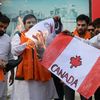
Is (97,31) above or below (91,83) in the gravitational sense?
above

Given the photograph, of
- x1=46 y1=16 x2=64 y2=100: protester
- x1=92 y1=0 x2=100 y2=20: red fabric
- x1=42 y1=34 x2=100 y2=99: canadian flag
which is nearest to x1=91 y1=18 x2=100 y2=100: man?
x1=42 y1=34 x2=100 y2=99: canadian flag

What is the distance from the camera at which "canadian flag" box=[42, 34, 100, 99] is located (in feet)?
19.4

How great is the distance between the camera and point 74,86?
19.4 feet

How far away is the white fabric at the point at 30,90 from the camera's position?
615 centimetres

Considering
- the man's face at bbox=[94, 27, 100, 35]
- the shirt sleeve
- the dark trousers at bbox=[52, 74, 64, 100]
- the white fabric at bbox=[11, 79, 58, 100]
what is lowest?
the dark trousers at bbox=[52, 74, 64, 100]

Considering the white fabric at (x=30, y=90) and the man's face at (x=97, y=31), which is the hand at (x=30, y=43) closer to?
the white fabric at (x=30, y=90)

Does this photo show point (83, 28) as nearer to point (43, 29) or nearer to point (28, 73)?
point (43, 29)

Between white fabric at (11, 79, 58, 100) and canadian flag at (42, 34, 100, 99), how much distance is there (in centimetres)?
35

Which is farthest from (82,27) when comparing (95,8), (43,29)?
(95,8)

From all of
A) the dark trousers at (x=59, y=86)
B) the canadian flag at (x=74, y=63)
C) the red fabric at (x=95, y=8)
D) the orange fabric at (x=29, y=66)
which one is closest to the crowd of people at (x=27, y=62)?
the orange fabric at (x=29, y=66)

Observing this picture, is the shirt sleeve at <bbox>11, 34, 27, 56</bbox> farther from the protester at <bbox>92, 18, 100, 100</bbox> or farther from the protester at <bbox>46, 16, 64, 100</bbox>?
the protester at <bbox>92, 18, 100, 100</bbox>

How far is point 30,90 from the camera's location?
618 centimetres

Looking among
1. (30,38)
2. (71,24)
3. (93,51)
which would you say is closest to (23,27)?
(30,38)

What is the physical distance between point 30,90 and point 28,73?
298 millimetres
